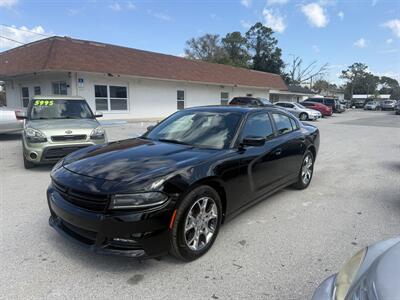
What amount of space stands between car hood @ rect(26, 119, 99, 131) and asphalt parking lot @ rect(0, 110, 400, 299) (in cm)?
148

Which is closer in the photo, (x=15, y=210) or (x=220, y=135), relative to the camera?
(x=220, y=135)

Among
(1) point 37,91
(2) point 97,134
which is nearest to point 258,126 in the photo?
(2) point 97,134

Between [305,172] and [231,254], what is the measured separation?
291 centimetres

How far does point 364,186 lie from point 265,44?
169ft

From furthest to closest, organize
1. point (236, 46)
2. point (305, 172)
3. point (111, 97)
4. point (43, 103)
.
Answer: point (236, 46), point (111, 97), point (43, 103), point (305, 172)

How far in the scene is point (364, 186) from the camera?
5766 mm

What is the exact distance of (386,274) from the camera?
150 cm

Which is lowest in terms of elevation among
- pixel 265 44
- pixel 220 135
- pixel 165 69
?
pixel 220 135

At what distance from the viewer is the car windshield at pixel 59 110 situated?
7246mm

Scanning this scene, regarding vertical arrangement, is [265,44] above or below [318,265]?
above

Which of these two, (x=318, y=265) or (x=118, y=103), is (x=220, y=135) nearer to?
(x=318, y=265)

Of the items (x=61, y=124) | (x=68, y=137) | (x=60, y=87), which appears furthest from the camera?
(x=60, y=87)

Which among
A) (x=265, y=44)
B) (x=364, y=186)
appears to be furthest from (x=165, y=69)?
(x=265, y=44)

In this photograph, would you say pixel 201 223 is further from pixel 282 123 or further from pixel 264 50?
pixel 264 50
